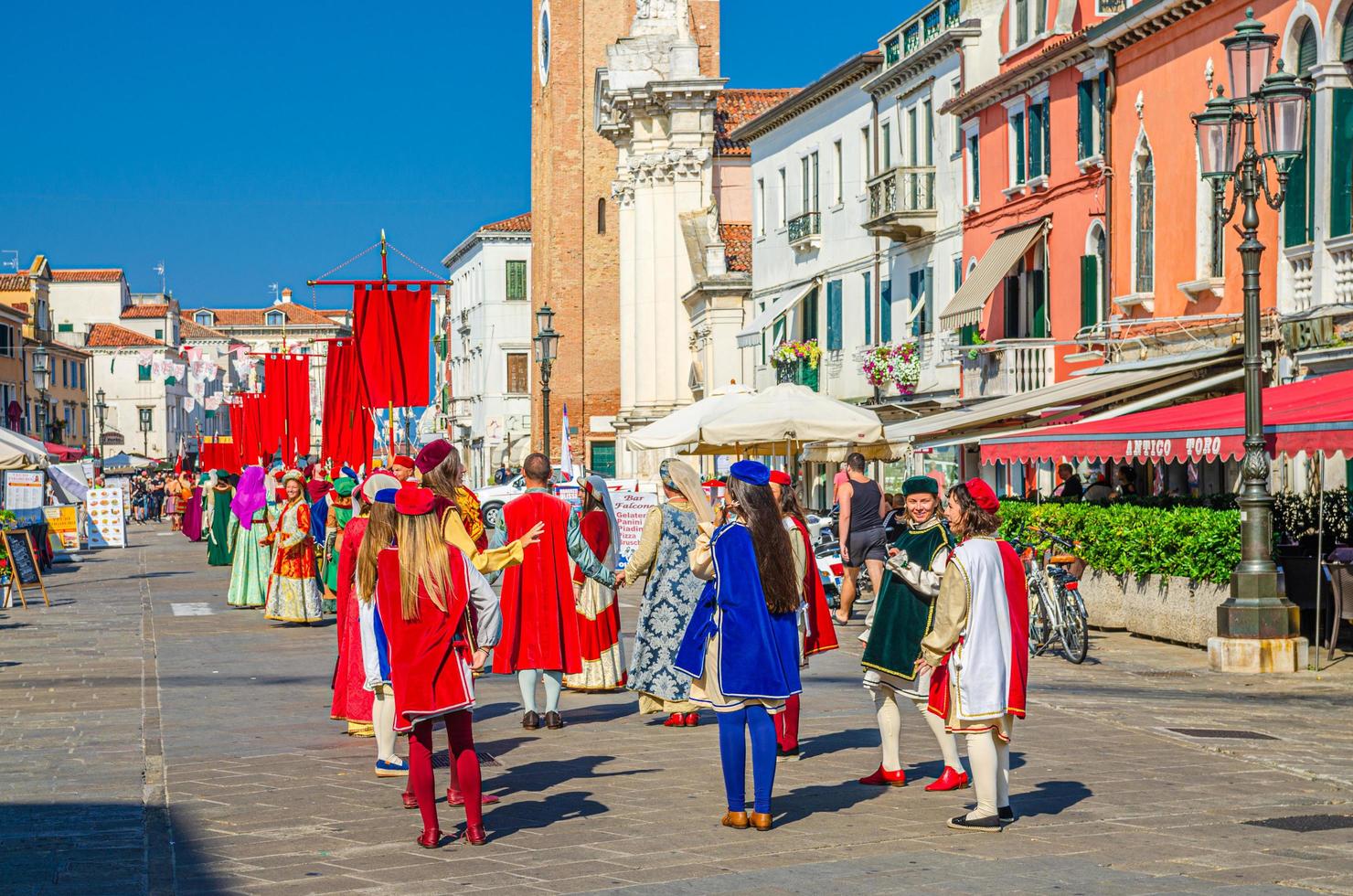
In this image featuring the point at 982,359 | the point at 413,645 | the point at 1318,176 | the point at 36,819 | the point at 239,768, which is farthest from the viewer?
the point at 982,359

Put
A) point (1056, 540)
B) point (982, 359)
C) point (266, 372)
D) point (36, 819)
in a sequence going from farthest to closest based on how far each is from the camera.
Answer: point (266, 372) < point (982, 359) < point (1056, 540) < point (36, 819)

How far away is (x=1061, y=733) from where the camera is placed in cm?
1175

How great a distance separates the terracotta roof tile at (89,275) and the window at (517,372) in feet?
171

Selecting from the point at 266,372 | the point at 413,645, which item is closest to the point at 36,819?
the point at 413,645

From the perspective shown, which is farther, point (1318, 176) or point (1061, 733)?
point (1318, 176)

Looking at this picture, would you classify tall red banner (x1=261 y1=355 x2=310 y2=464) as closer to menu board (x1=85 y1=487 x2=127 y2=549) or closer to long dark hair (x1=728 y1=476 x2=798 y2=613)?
menu board (x1=85 y1=487 x2=127 y2=549)

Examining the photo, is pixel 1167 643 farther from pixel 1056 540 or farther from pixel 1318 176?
pixel 1318 176

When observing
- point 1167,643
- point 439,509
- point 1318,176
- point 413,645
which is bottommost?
point 1167,643

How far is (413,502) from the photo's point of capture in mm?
8250

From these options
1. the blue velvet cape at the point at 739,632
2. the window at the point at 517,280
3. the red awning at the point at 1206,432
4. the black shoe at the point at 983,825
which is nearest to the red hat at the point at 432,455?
the blue velvet cape at the point at 739,632

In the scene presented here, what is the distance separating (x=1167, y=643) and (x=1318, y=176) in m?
6.07

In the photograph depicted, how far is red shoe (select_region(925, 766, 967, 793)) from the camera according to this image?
9.62 m

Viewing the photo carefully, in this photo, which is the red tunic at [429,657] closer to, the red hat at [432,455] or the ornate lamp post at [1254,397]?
the red hat at [432,455]

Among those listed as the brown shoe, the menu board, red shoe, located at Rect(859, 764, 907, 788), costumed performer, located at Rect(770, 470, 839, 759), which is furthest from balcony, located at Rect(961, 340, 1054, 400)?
the menu board
